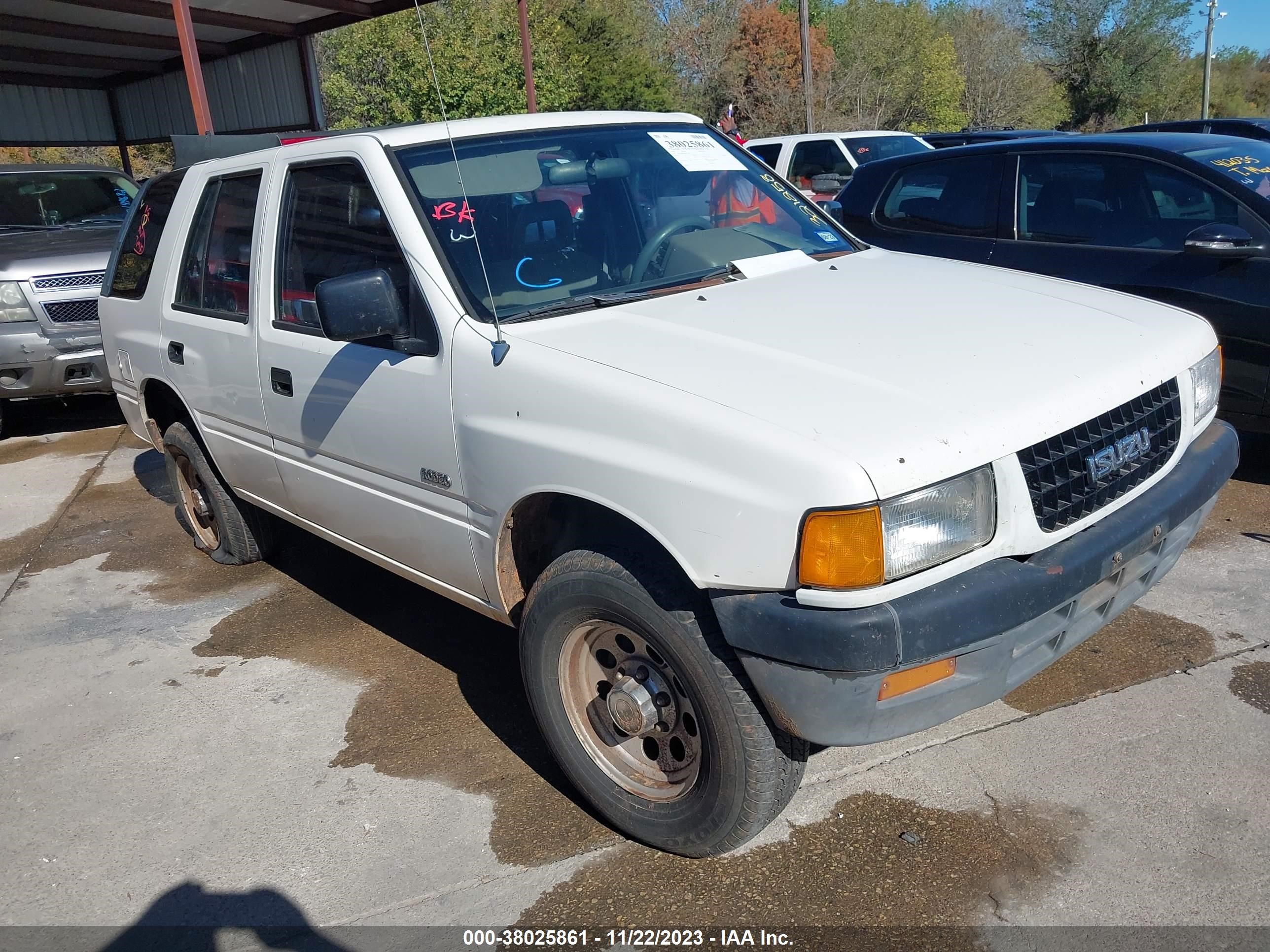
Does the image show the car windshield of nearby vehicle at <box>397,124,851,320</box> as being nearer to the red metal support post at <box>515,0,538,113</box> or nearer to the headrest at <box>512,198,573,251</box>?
the headrest at <box>512,198,573,251</box>

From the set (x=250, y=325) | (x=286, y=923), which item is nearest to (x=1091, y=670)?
(x=286, y=923)

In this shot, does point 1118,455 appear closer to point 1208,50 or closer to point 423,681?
point 423,681

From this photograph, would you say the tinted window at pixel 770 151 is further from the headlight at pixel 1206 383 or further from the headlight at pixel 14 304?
the headlight at pixel 1206 383

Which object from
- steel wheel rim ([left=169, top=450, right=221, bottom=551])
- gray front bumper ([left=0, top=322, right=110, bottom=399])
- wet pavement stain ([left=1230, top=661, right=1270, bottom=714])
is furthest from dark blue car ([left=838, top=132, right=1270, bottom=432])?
gray front bumper ([left=0, top=322, right=110, bottom=399])

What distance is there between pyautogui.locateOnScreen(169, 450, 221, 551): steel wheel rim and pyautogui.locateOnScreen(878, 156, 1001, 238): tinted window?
4156 mm

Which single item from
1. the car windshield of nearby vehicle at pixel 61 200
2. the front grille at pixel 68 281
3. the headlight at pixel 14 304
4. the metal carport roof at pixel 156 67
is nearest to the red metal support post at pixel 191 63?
the metal carport roof at pixel 156 67

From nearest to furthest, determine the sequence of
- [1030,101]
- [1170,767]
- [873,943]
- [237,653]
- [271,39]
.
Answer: [873,943]
[1170,767]
[237,653]
[271,39]
[1030,101]

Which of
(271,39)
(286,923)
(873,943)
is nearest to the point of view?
(873,943)

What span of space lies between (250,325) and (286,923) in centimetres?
214

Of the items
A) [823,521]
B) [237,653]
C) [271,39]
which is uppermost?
[271,39]

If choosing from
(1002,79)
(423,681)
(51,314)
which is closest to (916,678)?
(423,681)

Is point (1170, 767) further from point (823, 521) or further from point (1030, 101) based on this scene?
point (1030, 101)

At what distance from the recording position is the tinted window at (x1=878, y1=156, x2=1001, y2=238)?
587 cm

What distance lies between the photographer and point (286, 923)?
273 cm
